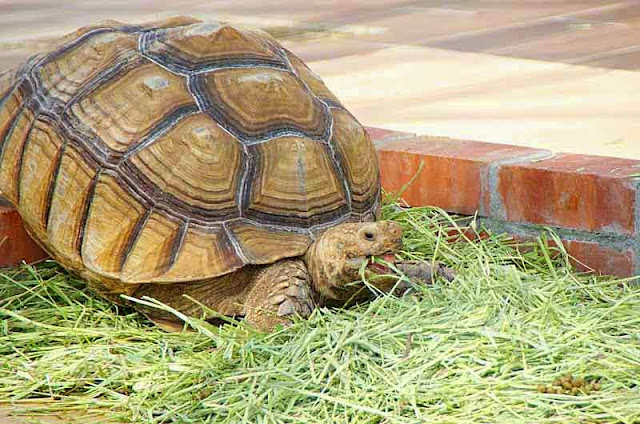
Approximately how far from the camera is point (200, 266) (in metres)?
Result: 3.07

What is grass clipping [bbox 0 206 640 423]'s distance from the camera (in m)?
2.50

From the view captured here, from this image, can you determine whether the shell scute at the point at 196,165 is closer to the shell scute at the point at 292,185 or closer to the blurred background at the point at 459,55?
the shell scute at the point at 292,185

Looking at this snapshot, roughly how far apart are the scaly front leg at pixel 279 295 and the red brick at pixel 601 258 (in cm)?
74

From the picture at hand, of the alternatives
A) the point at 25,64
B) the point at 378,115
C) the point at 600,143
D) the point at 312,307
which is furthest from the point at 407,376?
the point at 378,115

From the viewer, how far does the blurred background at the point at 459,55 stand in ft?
15.8

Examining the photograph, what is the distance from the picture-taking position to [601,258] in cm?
334

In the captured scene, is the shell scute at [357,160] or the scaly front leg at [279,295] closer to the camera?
the scaly front leg at [279,295]

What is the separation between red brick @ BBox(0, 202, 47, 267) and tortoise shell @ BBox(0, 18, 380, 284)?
106 millimetres

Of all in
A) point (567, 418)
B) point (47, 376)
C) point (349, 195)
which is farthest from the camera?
point (349, 195)

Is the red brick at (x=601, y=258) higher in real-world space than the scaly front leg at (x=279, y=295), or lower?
lower

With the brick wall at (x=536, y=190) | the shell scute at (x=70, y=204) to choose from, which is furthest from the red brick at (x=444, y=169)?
the shell scute at (x=70, y=204)

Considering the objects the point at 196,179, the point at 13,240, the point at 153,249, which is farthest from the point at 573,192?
the point at 13,240

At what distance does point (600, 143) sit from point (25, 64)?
1.92m

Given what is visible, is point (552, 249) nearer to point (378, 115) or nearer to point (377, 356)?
point (377, 356)
